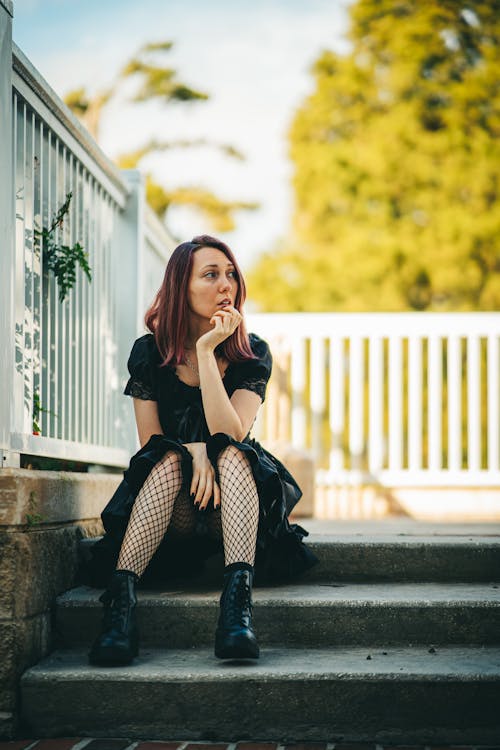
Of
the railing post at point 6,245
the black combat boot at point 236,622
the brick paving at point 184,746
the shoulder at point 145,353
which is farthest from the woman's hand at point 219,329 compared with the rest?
the brick paving at point 184,746

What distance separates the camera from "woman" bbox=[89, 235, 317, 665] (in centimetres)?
244

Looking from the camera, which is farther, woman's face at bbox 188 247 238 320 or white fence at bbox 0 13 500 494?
woman's face at bbox 188 247 238 320

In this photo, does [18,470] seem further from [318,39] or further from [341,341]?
[318,39]

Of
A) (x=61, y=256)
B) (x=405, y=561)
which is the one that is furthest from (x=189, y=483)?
(x=61, y=256)

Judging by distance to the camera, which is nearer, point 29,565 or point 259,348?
point 29,565

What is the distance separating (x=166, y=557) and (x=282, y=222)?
48.4 feet

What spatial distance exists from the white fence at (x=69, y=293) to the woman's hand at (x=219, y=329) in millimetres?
494

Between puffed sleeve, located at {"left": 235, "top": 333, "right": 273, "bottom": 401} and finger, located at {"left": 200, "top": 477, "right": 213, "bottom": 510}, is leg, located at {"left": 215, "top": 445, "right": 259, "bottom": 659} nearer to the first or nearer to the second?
finger, located at {"left": 200, "top": 477, "right": 213, "bottom": 510}

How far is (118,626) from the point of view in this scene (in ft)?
7.86

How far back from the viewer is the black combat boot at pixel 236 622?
7.64 ft

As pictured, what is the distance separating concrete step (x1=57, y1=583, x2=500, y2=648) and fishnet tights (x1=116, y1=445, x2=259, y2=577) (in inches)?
6.5

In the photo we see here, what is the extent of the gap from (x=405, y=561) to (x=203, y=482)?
758 mm

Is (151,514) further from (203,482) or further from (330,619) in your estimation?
(330,619)

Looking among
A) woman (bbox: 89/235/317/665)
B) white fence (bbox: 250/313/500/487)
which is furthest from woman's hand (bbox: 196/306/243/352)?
white fence (bbox: 250/313/500/487)
